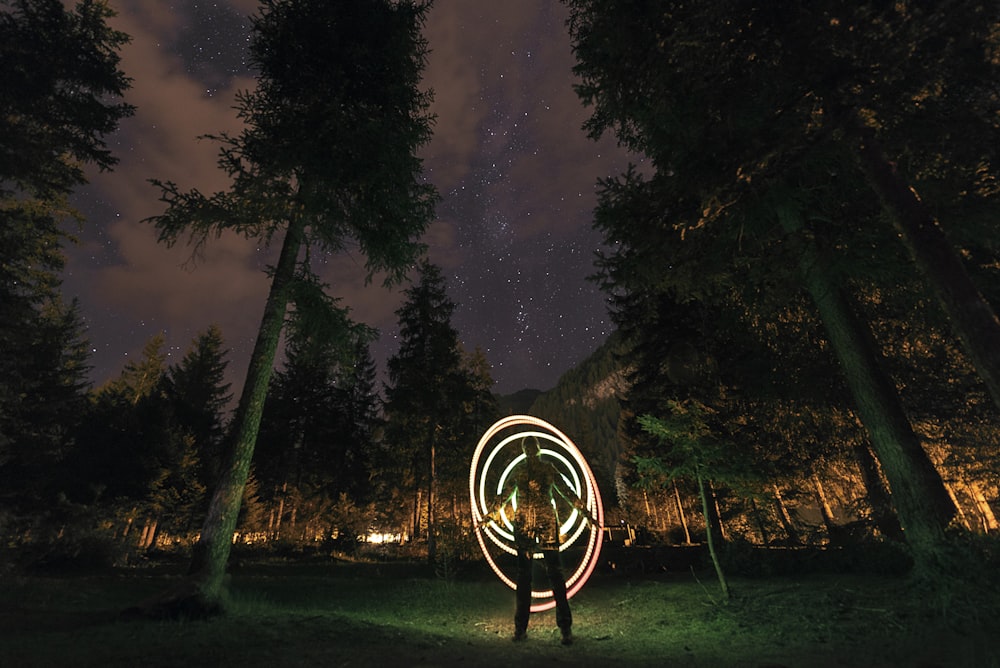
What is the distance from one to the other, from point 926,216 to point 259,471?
42044 mm

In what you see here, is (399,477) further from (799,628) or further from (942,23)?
(942,23)

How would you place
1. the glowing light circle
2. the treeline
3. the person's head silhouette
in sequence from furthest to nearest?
the treeline → the glowing light circle → the person's head silhouette

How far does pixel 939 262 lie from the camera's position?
6.54 meters

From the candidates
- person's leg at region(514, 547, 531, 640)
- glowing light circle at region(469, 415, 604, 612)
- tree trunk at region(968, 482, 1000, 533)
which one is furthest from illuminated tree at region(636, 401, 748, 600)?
tree trunk at region(968, 482, 1000, 533)

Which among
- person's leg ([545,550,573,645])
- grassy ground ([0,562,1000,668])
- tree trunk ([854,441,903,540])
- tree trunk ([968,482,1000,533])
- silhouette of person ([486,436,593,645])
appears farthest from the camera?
tree trunk ([968,482,1000,533])

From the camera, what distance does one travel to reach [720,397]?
60.5ft

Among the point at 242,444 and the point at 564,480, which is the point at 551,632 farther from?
the point at 242,444

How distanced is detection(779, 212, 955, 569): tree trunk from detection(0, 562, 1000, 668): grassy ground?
1203 mm

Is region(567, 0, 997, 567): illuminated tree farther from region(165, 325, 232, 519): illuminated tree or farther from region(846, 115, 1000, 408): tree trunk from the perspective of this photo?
region(165, 325, 232, 519): illuminated tree

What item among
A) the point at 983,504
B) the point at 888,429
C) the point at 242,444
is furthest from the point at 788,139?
the point at 983,504

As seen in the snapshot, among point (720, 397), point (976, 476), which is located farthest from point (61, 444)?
point (976, 476)

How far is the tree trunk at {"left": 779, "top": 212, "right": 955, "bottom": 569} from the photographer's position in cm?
792

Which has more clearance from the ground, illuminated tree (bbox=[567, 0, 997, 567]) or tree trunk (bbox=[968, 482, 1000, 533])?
illuminated tree (bbox=[567, 0, 997, 567])

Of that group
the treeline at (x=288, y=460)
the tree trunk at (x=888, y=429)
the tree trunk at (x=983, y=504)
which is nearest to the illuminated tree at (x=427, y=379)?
the treeline at (x=288, y=460)
